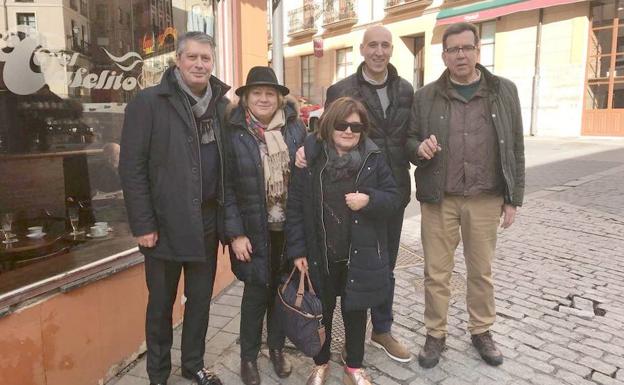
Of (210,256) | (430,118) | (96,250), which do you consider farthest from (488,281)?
(96,250)

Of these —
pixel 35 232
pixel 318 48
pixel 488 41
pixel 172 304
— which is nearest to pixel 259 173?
pixel 172 304

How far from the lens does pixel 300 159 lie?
273 centimetres

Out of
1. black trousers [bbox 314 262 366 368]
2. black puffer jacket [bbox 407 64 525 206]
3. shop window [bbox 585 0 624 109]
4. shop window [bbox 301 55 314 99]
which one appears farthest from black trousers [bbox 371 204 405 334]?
shop window [bbox 301 55 314 99]

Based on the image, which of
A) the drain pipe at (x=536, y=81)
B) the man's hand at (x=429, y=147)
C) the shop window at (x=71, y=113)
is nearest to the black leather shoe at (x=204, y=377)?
the shop window at (x=71, y=113)

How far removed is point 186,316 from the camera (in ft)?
9.75

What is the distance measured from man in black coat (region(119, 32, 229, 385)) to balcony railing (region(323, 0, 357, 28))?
77.7 ft

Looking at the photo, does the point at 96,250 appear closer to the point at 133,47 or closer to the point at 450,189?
the point at 133,47

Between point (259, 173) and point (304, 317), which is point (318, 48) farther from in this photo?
point (304, 317)

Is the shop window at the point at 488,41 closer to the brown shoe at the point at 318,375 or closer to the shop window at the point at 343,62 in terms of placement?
the shop window at the point at 343,62

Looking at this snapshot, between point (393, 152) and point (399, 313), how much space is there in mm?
1465

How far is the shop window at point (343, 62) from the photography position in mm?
25408

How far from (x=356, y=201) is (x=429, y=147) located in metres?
0.64

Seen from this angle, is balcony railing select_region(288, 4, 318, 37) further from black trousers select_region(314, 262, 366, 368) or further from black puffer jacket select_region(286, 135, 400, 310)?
black trousers select_region(314, 262, 366, 368)

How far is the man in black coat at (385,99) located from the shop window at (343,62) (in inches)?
896
